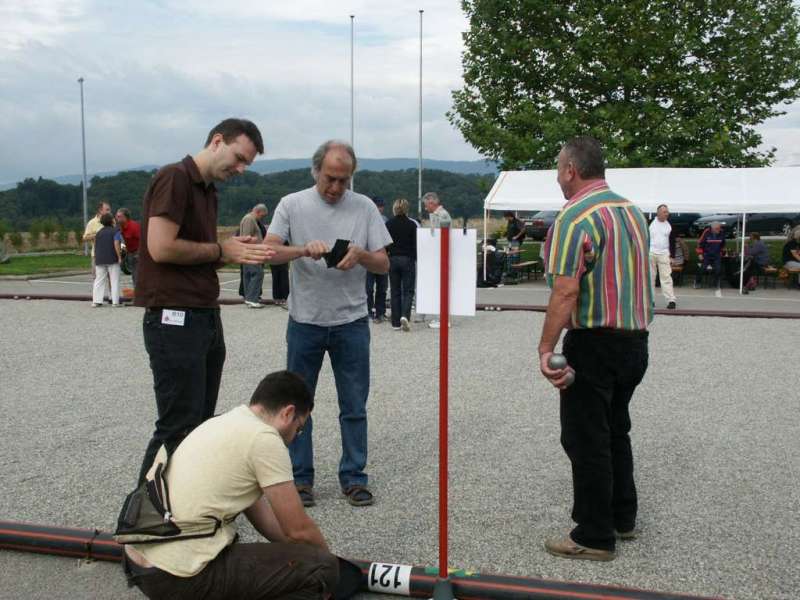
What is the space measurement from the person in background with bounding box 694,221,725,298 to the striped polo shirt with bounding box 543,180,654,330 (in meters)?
16.8

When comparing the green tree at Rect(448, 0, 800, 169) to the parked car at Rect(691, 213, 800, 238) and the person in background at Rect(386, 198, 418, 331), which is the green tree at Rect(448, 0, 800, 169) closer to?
the parked car at Rect(691, 213, 800, 238)

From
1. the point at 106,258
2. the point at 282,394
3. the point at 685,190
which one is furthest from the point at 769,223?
the point at 282,394

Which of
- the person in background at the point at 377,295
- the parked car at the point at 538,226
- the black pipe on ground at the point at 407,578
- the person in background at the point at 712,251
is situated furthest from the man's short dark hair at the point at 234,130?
the parked car at the point at 538,226

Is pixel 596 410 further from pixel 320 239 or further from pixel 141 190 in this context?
pixel 141 190

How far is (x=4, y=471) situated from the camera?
560 cm

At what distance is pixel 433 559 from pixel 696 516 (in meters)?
1.55

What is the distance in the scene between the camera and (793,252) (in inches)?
772

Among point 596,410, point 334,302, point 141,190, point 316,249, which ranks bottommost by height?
point 596,410

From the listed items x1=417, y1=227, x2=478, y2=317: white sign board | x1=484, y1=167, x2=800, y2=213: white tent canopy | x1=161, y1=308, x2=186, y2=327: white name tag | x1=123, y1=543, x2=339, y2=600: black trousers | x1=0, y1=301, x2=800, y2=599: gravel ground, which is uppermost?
x1=484, y1=167, x2=800, y2=213: white tent canopy

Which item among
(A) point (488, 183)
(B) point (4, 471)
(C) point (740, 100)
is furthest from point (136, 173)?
(B) point (4, 471)

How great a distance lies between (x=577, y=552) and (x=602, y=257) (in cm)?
143

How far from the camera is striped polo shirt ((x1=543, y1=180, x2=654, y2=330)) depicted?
383cm

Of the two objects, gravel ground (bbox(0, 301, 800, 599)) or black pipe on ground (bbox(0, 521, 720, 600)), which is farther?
gravel ground (bbox(0, 301, 800, 599))

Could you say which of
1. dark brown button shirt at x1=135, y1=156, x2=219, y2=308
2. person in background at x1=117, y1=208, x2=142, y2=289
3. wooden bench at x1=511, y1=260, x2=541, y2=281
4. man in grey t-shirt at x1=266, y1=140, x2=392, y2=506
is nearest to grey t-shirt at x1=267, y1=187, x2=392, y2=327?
man in grey t-shirt at x1=266, y1=140, x2=392, y2=506
